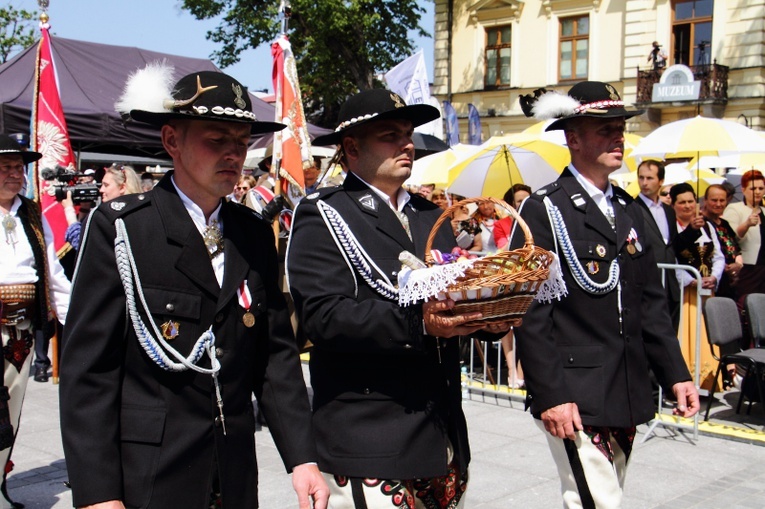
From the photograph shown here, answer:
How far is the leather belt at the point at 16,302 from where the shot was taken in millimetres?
5035

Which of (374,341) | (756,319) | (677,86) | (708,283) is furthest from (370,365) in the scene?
(677,86)

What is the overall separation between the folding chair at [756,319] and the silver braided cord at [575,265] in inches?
178

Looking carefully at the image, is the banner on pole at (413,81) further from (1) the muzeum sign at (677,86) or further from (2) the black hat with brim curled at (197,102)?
(1) the muzeum sign at (677,86)

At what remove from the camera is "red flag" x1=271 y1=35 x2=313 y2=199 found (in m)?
7.45

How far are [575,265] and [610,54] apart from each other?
28.3 meters

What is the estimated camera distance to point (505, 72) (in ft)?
108

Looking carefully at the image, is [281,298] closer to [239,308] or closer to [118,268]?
[239,308]

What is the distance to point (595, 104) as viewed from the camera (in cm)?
373

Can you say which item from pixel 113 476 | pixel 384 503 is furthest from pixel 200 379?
pixel 384 503

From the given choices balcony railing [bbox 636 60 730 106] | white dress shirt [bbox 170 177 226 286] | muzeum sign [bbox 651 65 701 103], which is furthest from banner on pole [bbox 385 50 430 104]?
balcony railing [bbox 636 60 730 106]

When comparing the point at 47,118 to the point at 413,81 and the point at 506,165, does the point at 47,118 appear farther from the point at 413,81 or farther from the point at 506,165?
the point at 506,165

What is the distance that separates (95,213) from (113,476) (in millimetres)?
750

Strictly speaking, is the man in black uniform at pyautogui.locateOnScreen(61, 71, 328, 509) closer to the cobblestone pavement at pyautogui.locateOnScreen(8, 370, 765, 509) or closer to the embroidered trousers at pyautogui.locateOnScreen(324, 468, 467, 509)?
the embroidered trousers at pyautogui.locateOnScreen(324, 468, 467, 509)

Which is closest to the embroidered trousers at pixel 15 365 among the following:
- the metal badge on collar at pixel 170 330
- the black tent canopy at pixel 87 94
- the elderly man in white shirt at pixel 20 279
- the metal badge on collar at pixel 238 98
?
the elderly man in white shirt at pixel 20 279
